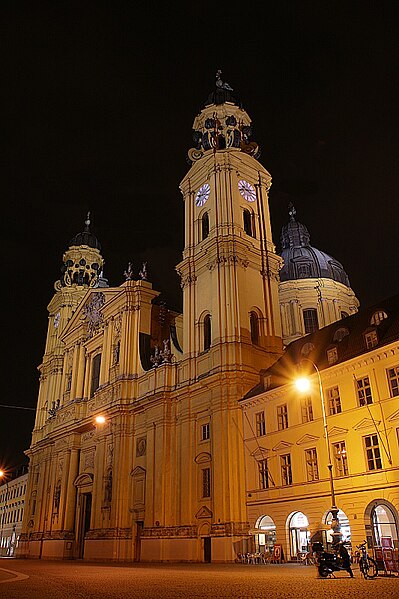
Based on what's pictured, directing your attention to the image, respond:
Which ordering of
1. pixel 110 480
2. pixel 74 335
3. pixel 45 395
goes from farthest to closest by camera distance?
1. pixel 45 395
2. pixel 74 335
3. pixel 110 480

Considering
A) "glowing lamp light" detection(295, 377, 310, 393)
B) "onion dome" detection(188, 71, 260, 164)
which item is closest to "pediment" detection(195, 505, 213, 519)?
"glowing lamp light" detection(295, 377, 310, 393)

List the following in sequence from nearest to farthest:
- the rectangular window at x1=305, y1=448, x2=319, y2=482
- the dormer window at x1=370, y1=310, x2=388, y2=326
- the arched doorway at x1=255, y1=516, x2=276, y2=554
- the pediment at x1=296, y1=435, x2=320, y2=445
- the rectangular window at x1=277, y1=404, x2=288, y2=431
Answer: the rectangular window at x1=305, y1=448, x2=319, y2=482, the pediment at x1=296, y1=435, x2=320, y2=445, the dormer window at x1=370, y1=310, x2=388, y2=326, the arched doorway at x1=255, y1=516, x2=276, y2=554, the rectangular window at x1=277, y1=404, x2=288, y2=431

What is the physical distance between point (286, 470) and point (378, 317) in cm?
1002

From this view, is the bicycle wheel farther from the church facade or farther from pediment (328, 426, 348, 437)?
the church facade

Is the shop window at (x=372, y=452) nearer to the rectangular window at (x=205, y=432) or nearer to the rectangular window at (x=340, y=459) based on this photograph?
the rectangular window at (x=340, y=459)

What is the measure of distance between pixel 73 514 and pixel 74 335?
1865 cm

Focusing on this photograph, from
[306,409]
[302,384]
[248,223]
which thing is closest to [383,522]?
[306,409]

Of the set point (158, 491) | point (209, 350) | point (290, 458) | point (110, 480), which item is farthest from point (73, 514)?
point (290, 458)

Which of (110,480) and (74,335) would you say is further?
(74,335)

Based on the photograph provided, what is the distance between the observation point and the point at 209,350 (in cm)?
3931

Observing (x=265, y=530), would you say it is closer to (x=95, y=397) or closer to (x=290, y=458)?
(x=290, y=458)

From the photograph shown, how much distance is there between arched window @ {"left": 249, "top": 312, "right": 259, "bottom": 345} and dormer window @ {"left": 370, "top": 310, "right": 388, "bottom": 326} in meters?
11.5

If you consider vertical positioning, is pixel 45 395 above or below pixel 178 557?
above

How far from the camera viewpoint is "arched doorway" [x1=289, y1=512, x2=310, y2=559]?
28.7 m
